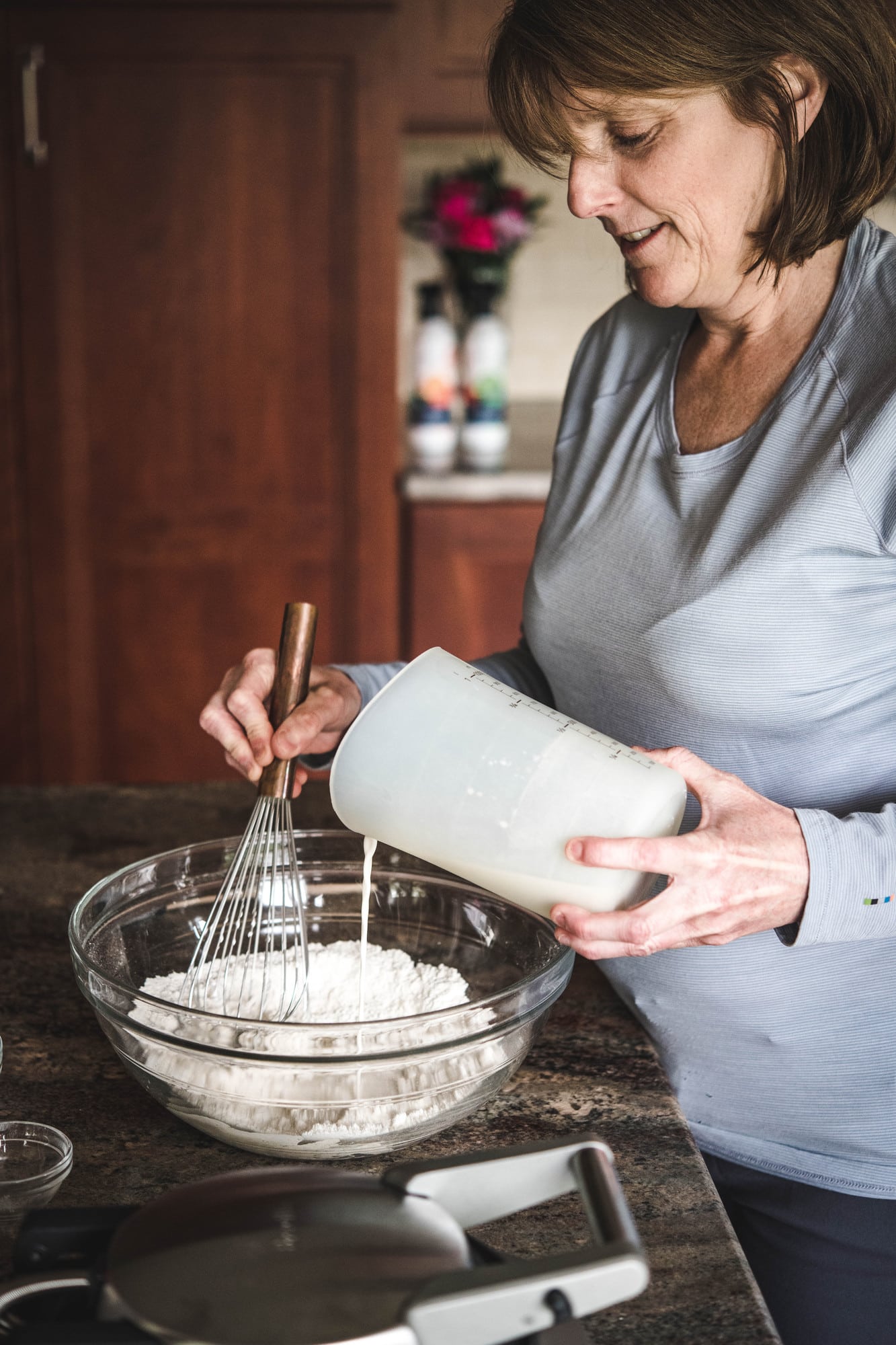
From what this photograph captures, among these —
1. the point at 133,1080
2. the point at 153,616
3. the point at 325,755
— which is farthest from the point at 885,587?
the point at 153,616

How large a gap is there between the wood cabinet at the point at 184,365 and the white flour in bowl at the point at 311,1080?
210 centimetres

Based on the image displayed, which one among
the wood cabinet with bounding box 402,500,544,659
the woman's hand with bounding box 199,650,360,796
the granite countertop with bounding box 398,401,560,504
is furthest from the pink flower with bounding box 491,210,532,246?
the woman's hand with bounding box 199,650,360,796

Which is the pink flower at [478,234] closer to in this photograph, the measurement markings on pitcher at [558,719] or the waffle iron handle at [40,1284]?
the measurement markings on pitcher at [558,719]

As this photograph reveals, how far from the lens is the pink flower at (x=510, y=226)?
2.75 m

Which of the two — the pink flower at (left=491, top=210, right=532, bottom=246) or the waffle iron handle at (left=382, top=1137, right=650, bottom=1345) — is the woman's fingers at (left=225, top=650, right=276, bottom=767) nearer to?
the waffle iron handle at (left=382, top=1137, right=650, bottom=1345)

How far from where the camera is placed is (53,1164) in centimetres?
65

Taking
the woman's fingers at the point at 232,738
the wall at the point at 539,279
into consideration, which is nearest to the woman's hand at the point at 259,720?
the woman's fingers at the point at 232,738

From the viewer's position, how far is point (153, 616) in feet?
8.96

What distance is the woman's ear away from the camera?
32.5 inches

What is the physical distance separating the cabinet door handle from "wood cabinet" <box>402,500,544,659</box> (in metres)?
1.02

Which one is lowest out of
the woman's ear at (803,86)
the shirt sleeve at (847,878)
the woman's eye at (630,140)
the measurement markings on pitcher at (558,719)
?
the shirt sleeve at (847,878)

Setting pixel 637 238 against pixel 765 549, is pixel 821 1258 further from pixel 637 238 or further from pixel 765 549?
pixel 637 238

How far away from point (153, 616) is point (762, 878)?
222cm

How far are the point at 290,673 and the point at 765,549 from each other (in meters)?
0.34
